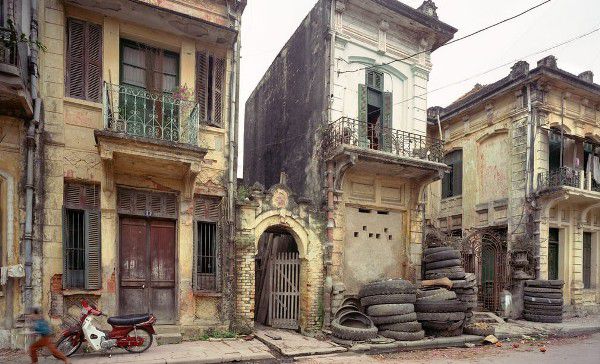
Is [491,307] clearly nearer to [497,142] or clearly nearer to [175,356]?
[497,142]

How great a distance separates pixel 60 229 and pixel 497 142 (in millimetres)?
15542

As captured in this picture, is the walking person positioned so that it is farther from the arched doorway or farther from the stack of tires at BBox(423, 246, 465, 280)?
the stack of tires at BBox(423, 246, 465, 280)

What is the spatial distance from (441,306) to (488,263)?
21.7 feet

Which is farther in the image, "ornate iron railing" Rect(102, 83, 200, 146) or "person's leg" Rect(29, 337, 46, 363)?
"ornate iron railing" Rect(102, 83, 200, 146)

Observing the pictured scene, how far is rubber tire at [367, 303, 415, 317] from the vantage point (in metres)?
10.6

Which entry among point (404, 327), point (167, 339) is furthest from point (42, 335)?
point (404, 327)

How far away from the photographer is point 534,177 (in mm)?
15203

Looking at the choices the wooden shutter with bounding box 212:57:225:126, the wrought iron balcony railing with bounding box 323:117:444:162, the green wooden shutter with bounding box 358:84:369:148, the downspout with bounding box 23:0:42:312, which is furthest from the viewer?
the green wooden shutter with bounding box 358:84:369:148

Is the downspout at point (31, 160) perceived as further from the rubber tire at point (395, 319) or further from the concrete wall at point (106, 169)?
the rubber tire at point (395, 319)

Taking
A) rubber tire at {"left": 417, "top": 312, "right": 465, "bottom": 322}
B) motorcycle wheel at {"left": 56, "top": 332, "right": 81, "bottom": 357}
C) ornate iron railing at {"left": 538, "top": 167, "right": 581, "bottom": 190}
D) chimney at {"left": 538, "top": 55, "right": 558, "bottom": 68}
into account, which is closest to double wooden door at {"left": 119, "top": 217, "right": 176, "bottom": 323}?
motorcycle wheel at {"left": 56, "top": 332, "right": 81, "bottom": 357}

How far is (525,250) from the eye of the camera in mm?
14742

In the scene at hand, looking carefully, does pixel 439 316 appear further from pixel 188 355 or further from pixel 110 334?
pixel 110 334

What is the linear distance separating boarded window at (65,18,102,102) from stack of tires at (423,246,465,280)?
33.3 ft

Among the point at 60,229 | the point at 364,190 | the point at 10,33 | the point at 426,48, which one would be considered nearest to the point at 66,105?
the point at 10,33
